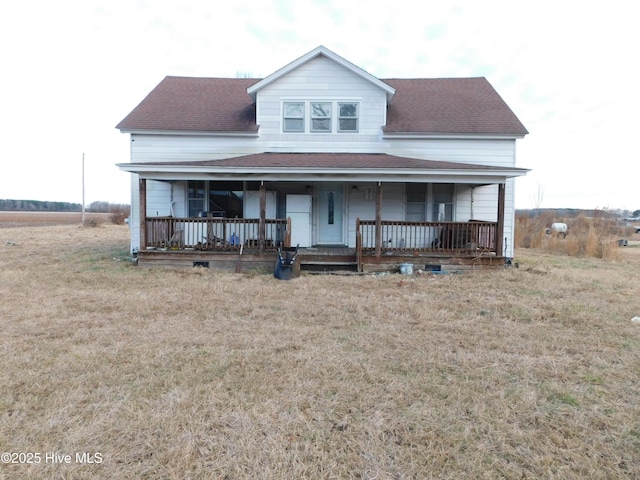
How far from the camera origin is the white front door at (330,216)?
41.2ft

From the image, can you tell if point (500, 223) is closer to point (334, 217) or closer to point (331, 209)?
point (334, 217)

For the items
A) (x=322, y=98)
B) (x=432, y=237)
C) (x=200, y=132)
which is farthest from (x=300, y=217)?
(x=200, y=132)

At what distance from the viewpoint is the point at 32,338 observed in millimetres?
5074

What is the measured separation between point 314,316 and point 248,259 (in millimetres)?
4689

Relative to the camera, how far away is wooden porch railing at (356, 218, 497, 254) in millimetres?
10617

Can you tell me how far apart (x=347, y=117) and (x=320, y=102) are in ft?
3.24

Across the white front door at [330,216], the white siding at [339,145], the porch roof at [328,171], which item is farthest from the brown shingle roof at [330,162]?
the white front door at [330,216]

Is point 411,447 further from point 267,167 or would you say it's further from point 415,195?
point 415,195

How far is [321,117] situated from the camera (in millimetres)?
12430

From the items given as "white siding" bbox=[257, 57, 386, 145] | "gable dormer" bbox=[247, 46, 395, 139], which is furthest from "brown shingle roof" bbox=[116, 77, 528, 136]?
"gable dormer" bbox=[247, 46, 395, 139]

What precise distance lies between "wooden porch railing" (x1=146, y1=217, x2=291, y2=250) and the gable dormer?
330cm

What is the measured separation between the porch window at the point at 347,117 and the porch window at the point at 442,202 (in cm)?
328

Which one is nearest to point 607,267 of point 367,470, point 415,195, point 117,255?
point 415,195

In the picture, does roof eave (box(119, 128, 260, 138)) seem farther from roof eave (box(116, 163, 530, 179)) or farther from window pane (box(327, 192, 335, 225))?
window pane (box(327, 192, 335, 225))
